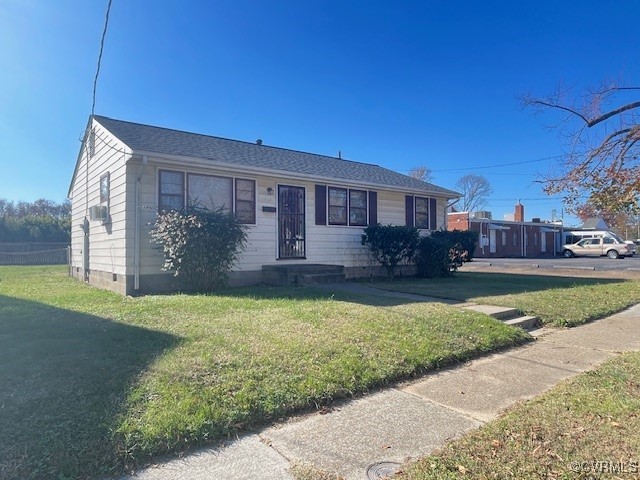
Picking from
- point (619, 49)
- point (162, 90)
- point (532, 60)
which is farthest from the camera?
point (532, 60)

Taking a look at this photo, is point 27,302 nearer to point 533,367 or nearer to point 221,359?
point 221,359

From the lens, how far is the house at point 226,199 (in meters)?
8.62

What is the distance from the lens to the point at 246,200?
1002cm

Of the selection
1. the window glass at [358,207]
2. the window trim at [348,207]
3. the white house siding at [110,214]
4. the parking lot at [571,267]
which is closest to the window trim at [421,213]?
the window trim at [348,207]

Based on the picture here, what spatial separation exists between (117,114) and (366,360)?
9.89 metres

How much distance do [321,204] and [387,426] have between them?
8706mm

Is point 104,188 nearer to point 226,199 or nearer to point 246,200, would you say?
point 226,199

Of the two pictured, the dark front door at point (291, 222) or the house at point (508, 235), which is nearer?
the dark front door at point (291, 222)

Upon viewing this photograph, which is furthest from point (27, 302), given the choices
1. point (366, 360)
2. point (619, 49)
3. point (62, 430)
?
point (619, 49)

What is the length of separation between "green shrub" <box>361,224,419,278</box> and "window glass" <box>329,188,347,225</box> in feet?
2.73

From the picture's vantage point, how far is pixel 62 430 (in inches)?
97.7

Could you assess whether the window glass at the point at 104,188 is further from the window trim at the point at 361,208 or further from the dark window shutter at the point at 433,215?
the dark window shutter at the point at 433,215

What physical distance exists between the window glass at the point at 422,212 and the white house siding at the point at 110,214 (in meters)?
8.89

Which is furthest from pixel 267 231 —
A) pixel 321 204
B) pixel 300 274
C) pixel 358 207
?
pixel 358 207
